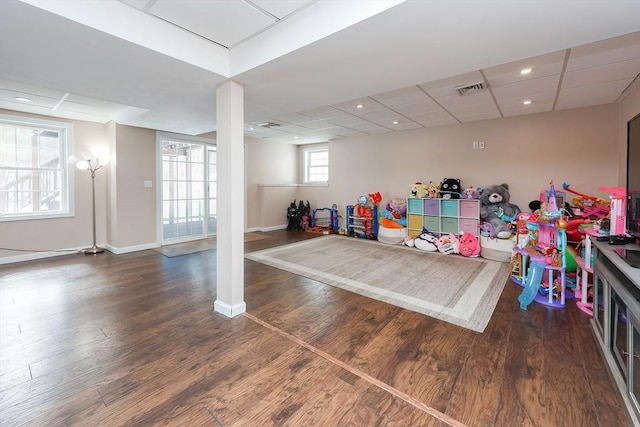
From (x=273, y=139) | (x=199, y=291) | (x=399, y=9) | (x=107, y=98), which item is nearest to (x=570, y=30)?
(x=399, y=9)

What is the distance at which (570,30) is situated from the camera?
70.2 inches

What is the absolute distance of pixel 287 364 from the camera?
6.64 ft

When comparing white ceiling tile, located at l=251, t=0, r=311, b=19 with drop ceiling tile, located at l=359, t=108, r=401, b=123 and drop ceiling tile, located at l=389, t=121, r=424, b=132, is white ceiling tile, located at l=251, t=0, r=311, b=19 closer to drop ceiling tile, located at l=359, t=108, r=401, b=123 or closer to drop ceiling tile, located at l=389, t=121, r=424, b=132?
drop ceiling tile, located at l=359, t=108, r=401, b=123

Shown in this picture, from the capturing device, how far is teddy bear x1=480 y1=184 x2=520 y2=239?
4762 mm

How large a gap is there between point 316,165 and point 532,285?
6.11 metres

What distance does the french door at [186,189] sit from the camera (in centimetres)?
584

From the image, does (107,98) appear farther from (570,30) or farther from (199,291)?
(570,30)

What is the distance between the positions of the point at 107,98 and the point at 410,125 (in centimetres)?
489

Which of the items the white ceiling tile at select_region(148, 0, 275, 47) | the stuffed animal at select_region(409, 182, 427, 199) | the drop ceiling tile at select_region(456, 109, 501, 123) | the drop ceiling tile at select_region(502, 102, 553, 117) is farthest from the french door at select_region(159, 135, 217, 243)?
the drop ceiling tile at select_region(502, 102, 553, 117)

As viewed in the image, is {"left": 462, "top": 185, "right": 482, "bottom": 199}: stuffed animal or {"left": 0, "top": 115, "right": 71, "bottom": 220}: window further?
{"left": 462, "top": 185, "right": 482, "bottom": 199}: stuffed animal

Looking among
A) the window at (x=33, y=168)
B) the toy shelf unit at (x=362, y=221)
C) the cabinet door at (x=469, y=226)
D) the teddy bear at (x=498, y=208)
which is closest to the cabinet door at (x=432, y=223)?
the cabinet door at (x=469, y=226)

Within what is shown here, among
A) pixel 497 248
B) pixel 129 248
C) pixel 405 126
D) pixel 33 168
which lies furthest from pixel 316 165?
pixel 33 168

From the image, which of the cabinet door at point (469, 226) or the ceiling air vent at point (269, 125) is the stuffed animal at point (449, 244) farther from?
the ceiling air vent at point (269, 125)

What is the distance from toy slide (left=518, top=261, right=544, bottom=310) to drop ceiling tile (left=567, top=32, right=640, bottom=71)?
1999 mm
